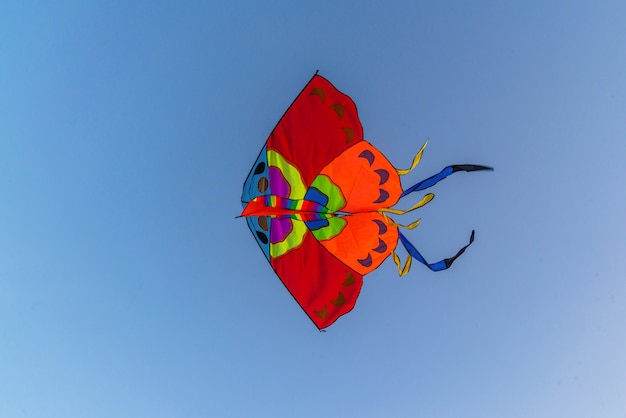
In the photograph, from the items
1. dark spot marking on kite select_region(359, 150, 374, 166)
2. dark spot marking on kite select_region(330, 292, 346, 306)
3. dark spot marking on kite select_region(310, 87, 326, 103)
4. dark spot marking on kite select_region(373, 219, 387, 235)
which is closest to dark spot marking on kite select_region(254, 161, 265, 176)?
dark spot marking on kite select_region(310, 87, 326, 103)

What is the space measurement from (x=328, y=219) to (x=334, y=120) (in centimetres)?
99

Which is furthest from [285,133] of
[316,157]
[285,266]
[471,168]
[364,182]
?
[471,168]

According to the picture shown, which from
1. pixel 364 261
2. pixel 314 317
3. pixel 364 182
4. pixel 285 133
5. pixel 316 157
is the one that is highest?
pixel 285 133

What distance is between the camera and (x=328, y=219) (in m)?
4.66

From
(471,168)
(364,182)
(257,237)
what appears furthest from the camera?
(257,237)

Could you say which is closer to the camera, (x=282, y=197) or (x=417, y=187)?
(x=417, y=187)

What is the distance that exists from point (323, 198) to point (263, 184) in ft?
2.02

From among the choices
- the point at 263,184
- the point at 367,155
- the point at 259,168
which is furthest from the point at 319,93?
the point at 263,184

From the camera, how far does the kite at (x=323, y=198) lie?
178 inches

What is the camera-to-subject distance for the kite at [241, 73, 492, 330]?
453 centimetres

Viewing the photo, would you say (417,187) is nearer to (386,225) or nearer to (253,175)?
(386,225)

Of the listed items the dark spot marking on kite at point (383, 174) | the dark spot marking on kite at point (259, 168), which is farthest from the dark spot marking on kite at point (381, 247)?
the dark spot marking on kite at point (259, 168)

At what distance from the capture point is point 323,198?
461cm

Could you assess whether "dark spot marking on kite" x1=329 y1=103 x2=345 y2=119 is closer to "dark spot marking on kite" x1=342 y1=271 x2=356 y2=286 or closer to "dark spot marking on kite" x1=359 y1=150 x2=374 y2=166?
"dark spot marking on kite" x1=359 y1=150 x2=374 y2=166
